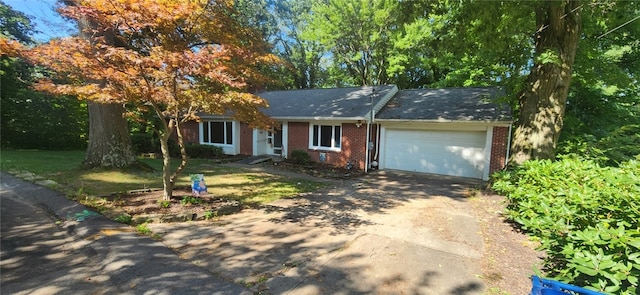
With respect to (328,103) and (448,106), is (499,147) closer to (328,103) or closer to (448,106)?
(448,106)

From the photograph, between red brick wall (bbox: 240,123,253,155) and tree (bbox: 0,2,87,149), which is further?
red brick wall (bbox: 240,123,253,155)

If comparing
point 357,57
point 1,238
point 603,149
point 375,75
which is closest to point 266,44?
point 1,238

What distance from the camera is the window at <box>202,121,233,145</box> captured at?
652 inches

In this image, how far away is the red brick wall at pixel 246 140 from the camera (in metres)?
15.9

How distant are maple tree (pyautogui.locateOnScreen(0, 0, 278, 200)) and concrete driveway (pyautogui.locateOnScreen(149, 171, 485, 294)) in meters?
2.31

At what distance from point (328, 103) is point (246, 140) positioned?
16.1 feet

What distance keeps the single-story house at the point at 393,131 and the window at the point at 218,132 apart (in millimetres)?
58

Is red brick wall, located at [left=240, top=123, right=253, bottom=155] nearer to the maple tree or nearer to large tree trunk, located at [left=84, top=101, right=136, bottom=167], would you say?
large tree trunk, located at [left=84, top=101, right=136, bottom=167]

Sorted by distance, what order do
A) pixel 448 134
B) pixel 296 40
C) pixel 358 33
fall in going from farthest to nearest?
1. pixel 296 40
2. pixel 358 33
3. pixel 448 134

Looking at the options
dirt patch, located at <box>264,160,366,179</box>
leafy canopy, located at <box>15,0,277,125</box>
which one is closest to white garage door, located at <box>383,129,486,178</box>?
dirt patch, located at <box>264,160,366,179</box>

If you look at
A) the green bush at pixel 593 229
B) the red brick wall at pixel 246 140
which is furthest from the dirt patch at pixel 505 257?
the red brick wall at pixel 246 140

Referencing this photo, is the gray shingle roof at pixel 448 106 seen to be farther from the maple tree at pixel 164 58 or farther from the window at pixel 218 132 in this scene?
the window at pixel 218 132

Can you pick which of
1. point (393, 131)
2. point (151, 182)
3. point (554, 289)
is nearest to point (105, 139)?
point (151, 182)

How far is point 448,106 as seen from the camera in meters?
12.3
